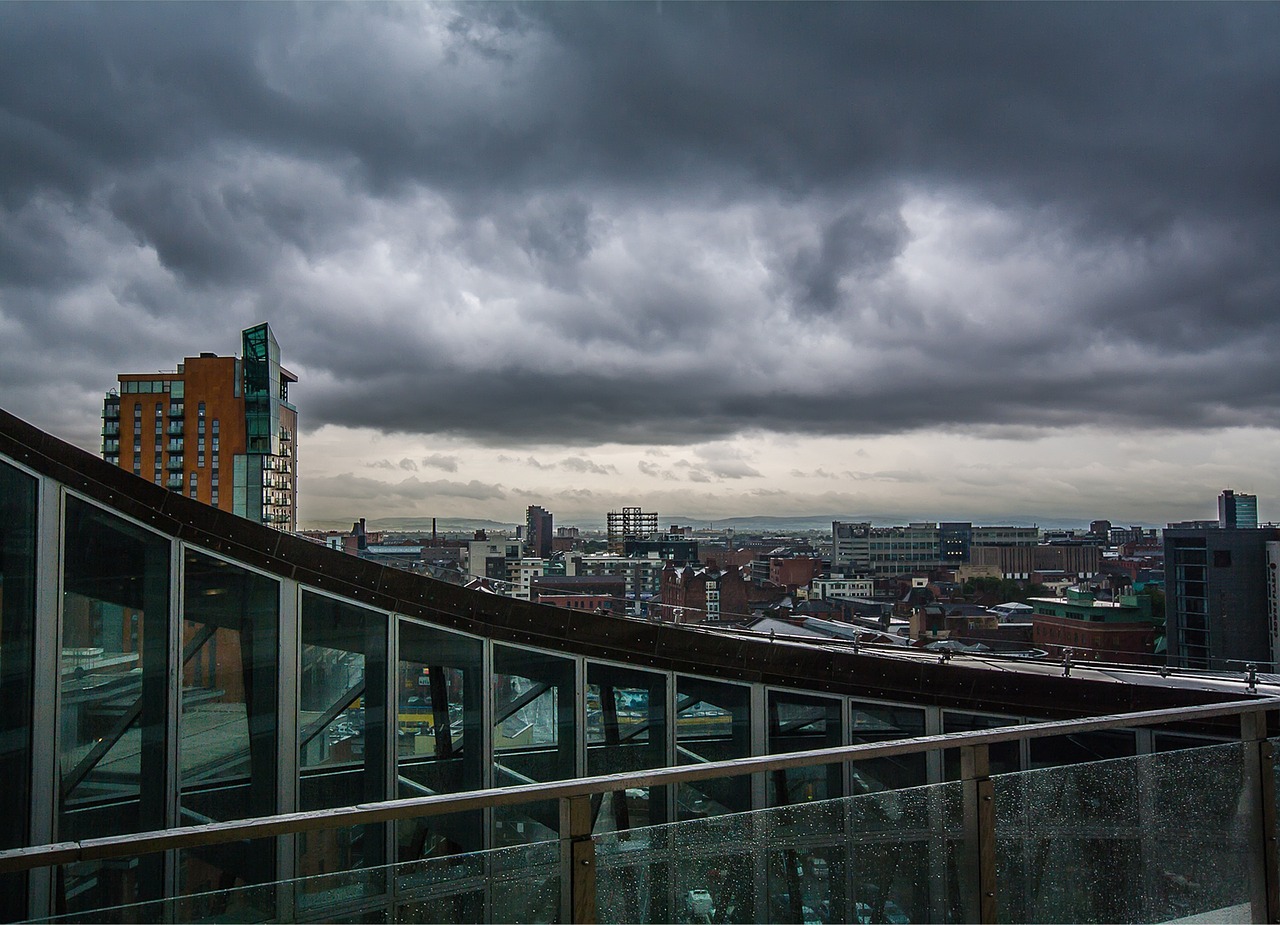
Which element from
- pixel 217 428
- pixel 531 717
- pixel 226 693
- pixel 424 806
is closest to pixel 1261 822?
pixel 424 806

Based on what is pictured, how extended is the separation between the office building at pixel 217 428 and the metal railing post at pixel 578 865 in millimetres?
51613

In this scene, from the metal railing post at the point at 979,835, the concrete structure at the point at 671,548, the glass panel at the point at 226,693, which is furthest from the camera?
the concrete structure at the point at 671,548

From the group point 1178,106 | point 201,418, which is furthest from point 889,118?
point 201,418

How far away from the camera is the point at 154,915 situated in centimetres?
202

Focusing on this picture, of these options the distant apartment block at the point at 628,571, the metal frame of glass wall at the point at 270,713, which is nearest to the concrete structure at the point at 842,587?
the distant apartment block at the point at 628,571

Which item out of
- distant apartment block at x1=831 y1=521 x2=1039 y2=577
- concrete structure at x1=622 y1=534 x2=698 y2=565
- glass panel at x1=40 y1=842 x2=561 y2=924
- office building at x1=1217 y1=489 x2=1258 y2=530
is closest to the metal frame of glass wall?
glass panel at x1=40 y1=842 x2=561 y2=924

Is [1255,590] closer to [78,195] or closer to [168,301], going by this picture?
[78,195]

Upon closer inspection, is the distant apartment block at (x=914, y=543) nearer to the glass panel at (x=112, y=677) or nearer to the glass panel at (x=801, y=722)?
the glass panel at (x=801, y=722)

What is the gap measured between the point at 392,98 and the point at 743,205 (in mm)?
37897

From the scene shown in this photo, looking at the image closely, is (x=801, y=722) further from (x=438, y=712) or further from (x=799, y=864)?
(x=799, y=864)

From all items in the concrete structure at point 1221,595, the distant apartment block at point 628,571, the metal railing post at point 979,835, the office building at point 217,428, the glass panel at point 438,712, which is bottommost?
the concrete structure at point 1221,595

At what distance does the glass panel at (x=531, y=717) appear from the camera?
308 inches

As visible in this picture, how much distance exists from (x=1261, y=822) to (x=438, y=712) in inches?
237

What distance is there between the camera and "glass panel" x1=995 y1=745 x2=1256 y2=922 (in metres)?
2.94
